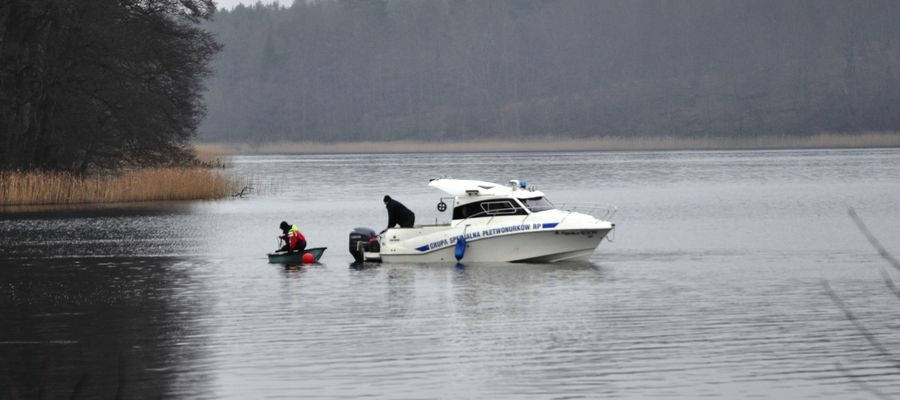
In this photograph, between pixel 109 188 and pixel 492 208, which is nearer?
pixel 492 208

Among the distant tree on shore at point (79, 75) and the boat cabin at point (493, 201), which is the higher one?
the distant tree on shore at point (79, 75)

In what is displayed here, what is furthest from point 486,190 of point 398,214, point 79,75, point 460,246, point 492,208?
point 79,75

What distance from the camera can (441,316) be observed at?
97.6ft

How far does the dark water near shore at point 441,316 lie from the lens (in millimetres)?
21500

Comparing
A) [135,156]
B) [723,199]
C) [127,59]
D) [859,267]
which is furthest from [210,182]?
[859,267]

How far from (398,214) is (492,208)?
2636 millimetres

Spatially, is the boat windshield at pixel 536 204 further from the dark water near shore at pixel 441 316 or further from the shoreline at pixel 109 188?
the shoreline at pixel 109 188

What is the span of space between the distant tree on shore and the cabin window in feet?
98.5

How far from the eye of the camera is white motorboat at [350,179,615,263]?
40.0m

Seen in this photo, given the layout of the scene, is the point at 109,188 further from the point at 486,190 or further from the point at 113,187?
the point at 486,190

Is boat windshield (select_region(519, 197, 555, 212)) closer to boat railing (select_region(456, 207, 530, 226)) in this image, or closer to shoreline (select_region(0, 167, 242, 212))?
boat railing (select_region(456, 207, 530, 226))

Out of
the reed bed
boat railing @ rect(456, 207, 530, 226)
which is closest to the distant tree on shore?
the reed bed

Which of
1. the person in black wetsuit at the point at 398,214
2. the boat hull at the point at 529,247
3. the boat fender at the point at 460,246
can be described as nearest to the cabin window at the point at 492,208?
the boat hull at the point at 529,247

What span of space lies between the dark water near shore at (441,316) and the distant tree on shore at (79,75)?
23.4ft
